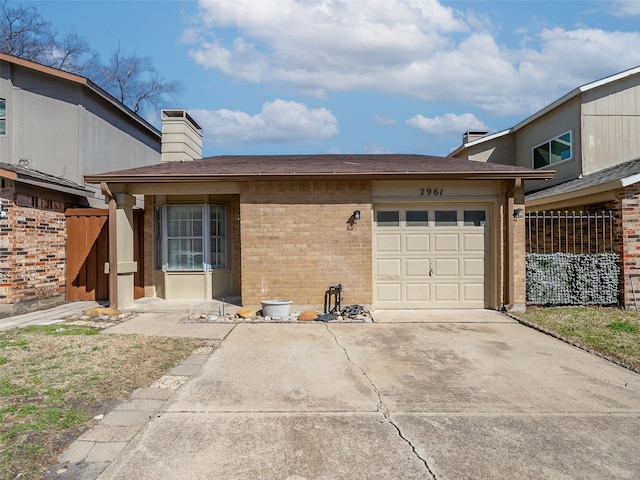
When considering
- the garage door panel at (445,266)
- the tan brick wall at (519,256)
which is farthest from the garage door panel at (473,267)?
Result: the tan brick wall at (519,256)

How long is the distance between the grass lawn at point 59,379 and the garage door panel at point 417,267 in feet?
15.9

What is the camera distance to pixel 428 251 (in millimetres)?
9641

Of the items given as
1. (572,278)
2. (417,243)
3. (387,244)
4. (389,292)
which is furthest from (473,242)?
(572,278)

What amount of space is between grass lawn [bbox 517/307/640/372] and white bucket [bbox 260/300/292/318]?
461 centimetres

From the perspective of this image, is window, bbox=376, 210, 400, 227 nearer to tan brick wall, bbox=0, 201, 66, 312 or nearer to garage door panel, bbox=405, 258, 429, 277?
garage door panel, bbox=405, 258, 429, 277

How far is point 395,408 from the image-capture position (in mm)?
4277

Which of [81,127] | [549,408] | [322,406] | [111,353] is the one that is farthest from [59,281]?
[549,408]

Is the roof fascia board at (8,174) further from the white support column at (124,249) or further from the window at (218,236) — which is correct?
the window at (218,236)

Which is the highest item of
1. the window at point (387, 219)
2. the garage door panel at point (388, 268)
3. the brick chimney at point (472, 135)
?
the brick chimney at point (472, 135)

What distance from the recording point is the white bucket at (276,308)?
28.4 ft

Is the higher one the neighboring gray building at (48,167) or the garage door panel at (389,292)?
the neighboring gray building at (48,167)

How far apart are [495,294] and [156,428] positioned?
7718 millimetres

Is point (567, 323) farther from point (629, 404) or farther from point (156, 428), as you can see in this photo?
point (156, 428)

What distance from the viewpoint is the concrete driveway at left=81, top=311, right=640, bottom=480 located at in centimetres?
320
